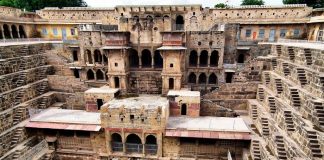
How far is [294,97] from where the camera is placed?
14.2 m

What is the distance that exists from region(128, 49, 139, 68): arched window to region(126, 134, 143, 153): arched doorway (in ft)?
30.8

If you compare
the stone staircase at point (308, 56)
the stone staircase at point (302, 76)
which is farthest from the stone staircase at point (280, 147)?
the stone staircase at point (308, 56)

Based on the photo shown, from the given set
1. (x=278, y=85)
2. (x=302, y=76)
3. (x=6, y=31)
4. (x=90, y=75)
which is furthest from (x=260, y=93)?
(x=6, y=31)

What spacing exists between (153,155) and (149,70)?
9.70 metres

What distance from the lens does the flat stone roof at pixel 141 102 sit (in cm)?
1725

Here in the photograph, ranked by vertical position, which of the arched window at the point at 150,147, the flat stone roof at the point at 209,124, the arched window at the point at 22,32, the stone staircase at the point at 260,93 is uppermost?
the arched window at the point at 22,32

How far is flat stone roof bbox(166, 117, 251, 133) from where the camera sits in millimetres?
16708

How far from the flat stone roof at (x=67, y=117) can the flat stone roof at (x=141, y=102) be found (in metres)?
2.21

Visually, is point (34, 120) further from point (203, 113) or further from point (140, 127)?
point (203, 113)

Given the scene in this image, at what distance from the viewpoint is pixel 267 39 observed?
31812 mm

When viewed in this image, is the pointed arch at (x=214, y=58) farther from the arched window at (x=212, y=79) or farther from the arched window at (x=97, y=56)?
the arched window at (x=97, y=56)

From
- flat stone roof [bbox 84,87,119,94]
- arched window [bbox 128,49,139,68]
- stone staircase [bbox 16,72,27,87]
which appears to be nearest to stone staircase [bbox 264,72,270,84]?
arched window [bbox 128,49,139,68]

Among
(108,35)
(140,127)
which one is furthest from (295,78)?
(108,35)

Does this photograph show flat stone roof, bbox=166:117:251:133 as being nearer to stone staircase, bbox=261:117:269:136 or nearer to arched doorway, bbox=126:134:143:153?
stone staircase, bbox=261:117:269:136
